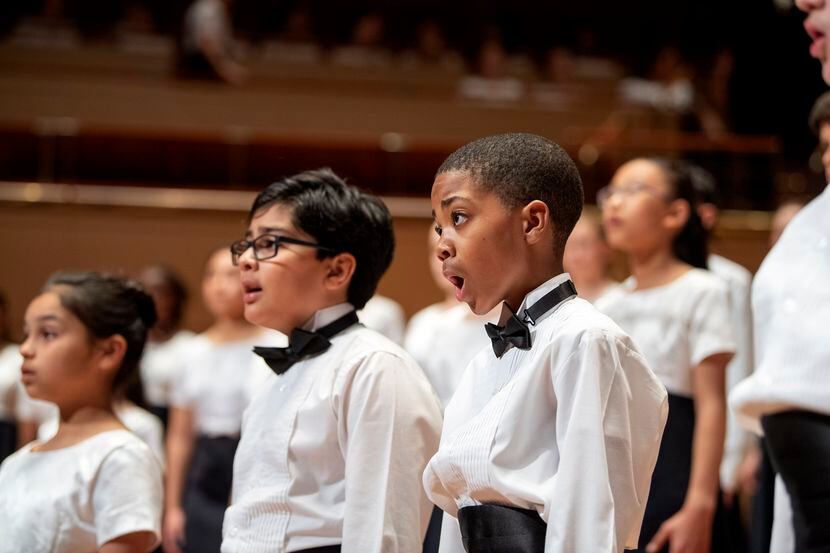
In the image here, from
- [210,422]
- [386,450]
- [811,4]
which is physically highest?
[811,4]

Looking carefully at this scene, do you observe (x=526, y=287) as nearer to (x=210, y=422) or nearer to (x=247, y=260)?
(x=247, y=260)

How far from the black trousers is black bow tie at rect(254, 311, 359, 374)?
0.95 m

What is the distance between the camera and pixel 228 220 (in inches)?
284

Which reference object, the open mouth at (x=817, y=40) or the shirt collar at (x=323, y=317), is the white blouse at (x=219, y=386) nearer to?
the shirt collar at (x=323, y=317)

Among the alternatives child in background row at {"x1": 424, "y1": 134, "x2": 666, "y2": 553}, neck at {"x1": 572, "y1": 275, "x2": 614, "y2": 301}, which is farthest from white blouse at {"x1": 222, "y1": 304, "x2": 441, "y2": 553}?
neck at {"x1": 572, "y1": 275, "x2": 614, "y2": 301}

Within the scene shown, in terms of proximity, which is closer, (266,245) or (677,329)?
(266,245)

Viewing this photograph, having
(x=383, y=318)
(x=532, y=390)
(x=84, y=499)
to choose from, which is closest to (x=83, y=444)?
(x=84, y=499)

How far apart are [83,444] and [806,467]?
1.60 m

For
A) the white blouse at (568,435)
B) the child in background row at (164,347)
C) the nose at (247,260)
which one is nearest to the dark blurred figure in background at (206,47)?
the child in background row at (164,347)

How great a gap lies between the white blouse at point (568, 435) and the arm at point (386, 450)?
19 cm

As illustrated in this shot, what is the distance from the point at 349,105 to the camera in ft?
29.0

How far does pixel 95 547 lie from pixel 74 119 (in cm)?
659

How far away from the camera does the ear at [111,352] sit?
253 centimetres

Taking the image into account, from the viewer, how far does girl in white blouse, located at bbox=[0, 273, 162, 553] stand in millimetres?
2275
